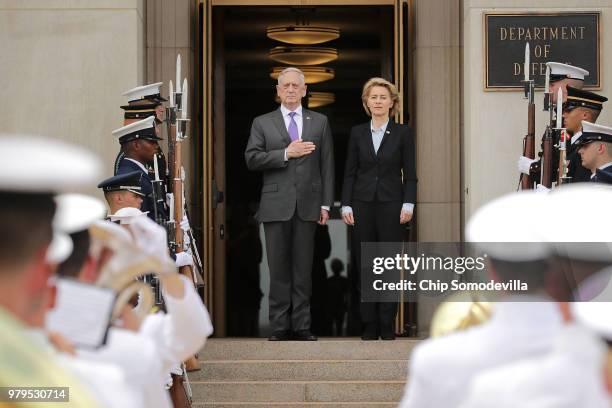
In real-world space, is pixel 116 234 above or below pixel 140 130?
below

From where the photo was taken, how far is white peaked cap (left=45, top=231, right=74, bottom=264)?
224 centimetres

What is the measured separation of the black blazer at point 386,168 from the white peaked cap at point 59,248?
6.64 m

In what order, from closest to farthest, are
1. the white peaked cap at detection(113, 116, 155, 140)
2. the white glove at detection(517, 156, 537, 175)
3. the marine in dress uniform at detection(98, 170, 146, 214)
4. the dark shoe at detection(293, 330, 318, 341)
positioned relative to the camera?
the marine in dress uniform at detection(98, 170, 146, 214) < the white peaked cap at detection(113, 116, 155, 140) < the white glove at detection(517, 156, 537, 175) < the dark shoe at detection(293, 330, 318, 341)

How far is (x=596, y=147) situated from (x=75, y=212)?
5.50 metres

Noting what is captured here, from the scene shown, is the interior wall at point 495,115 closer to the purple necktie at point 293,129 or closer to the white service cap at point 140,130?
the purple necktie at point 293,129

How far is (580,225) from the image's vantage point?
8.23 feet

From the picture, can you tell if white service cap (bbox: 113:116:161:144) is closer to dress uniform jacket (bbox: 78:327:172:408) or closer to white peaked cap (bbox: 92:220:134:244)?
dress uniform jacket (bbox: 78:327:172:408)

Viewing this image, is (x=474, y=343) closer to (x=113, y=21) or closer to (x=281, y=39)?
(x=113, y=21)

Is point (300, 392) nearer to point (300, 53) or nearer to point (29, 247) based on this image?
point (300, 53)

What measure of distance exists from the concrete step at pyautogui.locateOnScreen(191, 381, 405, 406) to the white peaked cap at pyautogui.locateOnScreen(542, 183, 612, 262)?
5.29 m

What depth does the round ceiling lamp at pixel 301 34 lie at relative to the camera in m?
11.4

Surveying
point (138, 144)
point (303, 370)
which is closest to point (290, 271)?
point (303, 370)

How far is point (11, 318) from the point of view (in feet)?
6.74

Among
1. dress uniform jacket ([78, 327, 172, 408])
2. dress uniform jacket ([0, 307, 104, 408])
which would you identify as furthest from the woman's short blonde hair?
dress uniform jacket ([0, 307, 104, 408])
